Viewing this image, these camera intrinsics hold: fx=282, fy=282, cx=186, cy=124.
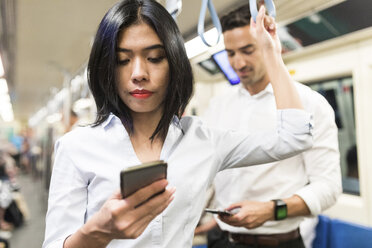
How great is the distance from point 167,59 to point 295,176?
747mm

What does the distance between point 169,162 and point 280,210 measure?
500 millimetres

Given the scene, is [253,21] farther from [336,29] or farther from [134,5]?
[336,29]

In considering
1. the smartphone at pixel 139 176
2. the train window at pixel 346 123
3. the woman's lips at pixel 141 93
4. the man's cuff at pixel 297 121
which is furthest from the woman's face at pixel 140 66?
the train window at pixel 346 123

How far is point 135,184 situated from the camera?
46cm

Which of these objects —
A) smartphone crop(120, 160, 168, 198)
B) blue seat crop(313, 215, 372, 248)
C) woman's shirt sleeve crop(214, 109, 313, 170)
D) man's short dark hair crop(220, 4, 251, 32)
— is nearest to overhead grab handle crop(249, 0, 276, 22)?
man's short dark hair crop(220, 4, 251, 32)

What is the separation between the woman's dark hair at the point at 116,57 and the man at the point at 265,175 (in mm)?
361

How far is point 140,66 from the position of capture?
0.62 m

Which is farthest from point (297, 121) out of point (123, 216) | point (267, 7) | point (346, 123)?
point (346, 123)

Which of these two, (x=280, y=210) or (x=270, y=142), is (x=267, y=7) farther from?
(x=280, y=210)

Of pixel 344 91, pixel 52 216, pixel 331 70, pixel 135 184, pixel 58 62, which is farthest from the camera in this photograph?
pixel 58 62

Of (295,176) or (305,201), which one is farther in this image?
(295,176)

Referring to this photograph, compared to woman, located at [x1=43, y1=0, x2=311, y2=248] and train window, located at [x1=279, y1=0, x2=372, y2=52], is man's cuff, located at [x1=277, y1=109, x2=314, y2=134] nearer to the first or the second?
woman, located at [x1=43, y1=0, x2=311, y2=248]

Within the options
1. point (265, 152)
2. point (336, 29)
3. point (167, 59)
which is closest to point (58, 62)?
point (167, 59)

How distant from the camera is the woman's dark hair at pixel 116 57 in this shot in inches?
25.3
